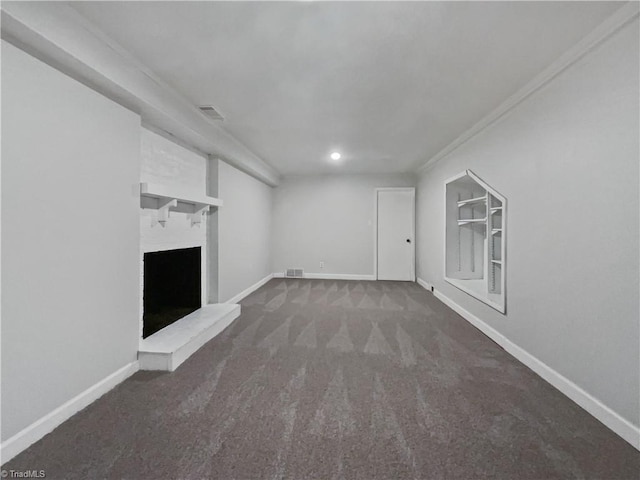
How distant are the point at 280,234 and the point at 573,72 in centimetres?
530

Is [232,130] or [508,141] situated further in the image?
[232,130]

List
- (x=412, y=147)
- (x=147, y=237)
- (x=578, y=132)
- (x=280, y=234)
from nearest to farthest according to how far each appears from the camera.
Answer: (x=578, y=132) < (x=147, y=237) < (x=412, y=147) < (x=280, y=234)

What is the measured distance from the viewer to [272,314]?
3699mm

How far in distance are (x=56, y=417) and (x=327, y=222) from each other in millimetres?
5136

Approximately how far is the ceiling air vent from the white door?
3.99 m

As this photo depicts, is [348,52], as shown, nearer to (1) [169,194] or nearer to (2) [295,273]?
(1) [169,194]

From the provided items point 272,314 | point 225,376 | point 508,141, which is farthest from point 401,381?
point 508,141

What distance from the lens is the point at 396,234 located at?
6.10m

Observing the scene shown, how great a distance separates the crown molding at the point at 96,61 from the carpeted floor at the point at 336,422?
2154 mm

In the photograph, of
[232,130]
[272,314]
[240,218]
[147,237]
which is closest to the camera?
[147,237]

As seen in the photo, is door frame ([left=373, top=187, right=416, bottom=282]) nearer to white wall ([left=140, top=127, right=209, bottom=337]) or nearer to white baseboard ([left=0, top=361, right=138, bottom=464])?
white wall ([left=140, top=127, right=209, bottom=337])

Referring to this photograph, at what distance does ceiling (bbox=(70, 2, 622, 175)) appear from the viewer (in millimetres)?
1495

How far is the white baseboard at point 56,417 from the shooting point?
136cm

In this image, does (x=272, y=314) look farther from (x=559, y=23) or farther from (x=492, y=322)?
(x=559, y=23)
